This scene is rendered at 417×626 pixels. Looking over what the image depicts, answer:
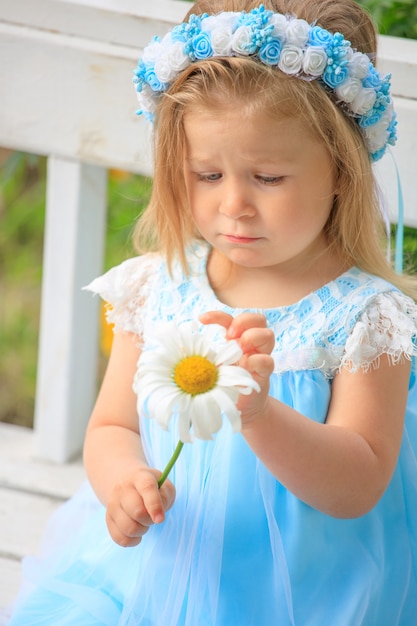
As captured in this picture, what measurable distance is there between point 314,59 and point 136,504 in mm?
577

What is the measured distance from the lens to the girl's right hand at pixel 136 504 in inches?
42.4

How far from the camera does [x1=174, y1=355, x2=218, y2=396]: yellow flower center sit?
35.1 inches

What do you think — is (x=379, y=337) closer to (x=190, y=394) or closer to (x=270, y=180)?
(x=270, y=180)

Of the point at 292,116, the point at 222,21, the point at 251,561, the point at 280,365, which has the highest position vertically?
the point at 222,21

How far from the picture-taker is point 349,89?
113cm

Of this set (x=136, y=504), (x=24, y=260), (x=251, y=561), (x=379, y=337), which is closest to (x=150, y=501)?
(x=136, y=504)

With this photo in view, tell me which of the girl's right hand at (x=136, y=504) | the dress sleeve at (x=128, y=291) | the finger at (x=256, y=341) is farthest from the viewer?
the dress sleeve at (x=128, y=291)

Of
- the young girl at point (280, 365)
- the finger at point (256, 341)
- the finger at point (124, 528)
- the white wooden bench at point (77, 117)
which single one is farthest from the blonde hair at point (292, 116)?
the finger at point (124, 528)

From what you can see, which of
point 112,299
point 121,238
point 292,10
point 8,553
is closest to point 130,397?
point 112,299

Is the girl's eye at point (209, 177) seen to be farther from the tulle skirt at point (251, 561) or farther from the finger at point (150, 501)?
the finger at point (150, 501)

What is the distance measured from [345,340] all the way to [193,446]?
10.0 inches

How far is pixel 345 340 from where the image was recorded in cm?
122

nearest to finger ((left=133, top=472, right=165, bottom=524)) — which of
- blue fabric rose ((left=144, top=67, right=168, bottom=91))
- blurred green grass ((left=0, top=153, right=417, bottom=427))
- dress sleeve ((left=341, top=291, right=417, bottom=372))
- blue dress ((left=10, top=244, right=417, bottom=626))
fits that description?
blue dress ((left=10, top=244, right=417, bottom=626))

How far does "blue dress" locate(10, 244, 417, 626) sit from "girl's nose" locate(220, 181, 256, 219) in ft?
0.58
